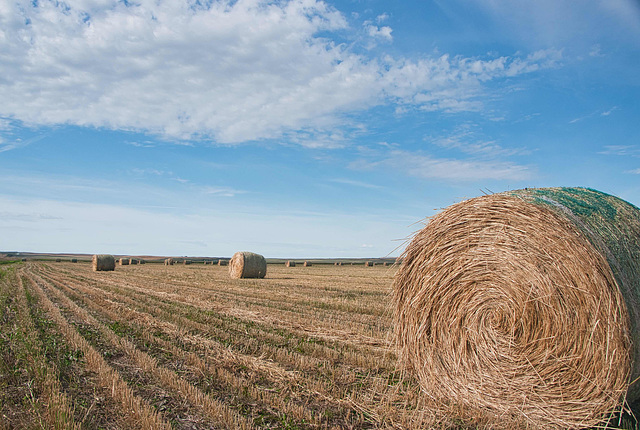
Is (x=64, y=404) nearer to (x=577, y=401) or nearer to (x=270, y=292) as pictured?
(x=577, y=401)

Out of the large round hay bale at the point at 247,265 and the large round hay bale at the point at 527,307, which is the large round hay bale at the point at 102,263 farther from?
the large round hay bale at the point at 527,307

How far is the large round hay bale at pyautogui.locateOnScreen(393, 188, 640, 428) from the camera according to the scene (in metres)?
3.79

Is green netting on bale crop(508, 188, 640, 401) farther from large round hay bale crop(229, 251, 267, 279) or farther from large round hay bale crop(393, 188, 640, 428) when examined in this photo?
large round hay bale crop(229, 251, 267, 279)

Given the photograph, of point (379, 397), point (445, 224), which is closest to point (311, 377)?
point (379, 397)

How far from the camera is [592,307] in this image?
12.5ft

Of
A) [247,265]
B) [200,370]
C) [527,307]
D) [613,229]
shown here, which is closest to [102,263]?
[247,265]

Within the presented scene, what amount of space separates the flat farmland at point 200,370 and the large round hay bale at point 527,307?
462 mm

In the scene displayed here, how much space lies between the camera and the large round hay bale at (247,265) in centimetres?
2244

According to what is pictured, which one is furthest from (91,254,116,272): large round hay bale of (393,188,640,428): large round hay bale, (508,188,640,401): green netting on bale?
(508,188,640,401): green netting on bale

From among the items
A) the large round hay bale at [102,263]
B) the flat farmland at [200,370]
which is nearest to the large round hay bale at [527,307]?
the flat farmland at [200,370]

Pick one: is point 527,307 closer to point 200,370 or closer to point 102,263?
point 200,370

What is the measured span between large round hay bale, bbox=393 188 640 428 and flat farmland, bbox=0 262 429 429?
0.46 metres

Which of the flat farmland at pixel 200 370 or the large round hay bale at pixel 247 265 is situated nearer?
the flat farmland at pixel 200 370

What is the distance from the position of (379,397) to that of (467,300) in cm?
137
